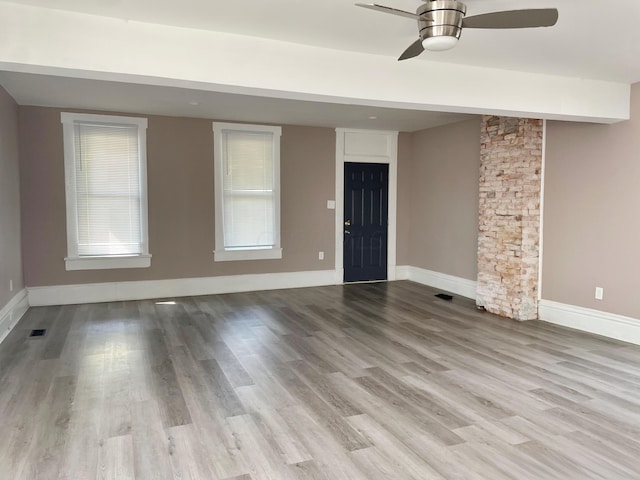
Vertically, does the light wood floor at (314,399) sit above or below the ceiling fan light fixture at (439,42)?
below

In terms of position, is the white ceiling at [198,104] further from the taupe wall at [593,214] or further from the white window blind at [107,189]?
the taupe wall at [593,214]

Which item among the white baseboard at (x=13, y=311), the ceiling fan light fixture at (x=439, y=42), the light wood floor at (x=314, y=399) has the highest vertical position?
the ceiling fan light fixture at (x=439, y=42)

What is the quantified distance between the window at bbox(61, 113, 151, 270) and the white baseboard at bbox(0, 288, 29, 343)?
66cm

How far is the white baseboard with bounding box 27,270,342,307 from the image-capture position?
595cm

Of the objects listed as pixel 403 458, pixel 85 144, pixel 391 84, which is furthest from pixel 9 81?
pixel 403 458

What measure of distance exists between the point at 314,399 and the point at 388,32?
2.56m

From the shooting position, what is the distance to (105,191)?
20.1 ft

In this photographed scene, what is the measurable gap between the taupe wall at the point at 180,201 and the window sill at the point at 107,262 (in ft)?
0.23

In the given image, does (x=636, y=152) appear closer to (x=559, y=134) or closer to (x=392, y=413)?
(x=559, y=134)

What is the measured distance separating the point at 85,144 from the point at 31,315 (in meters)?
2.24

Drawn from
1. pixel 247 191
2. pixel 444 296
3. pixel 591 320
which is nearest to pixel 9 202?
pixel 247 191

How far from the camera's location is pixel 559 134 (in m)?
5.18

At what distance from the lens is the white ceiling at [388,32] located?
105 inches

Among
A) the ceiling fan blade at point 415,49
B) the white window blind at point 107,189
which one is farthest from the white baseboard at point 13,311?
the ceiling fan blade at point 415,49
